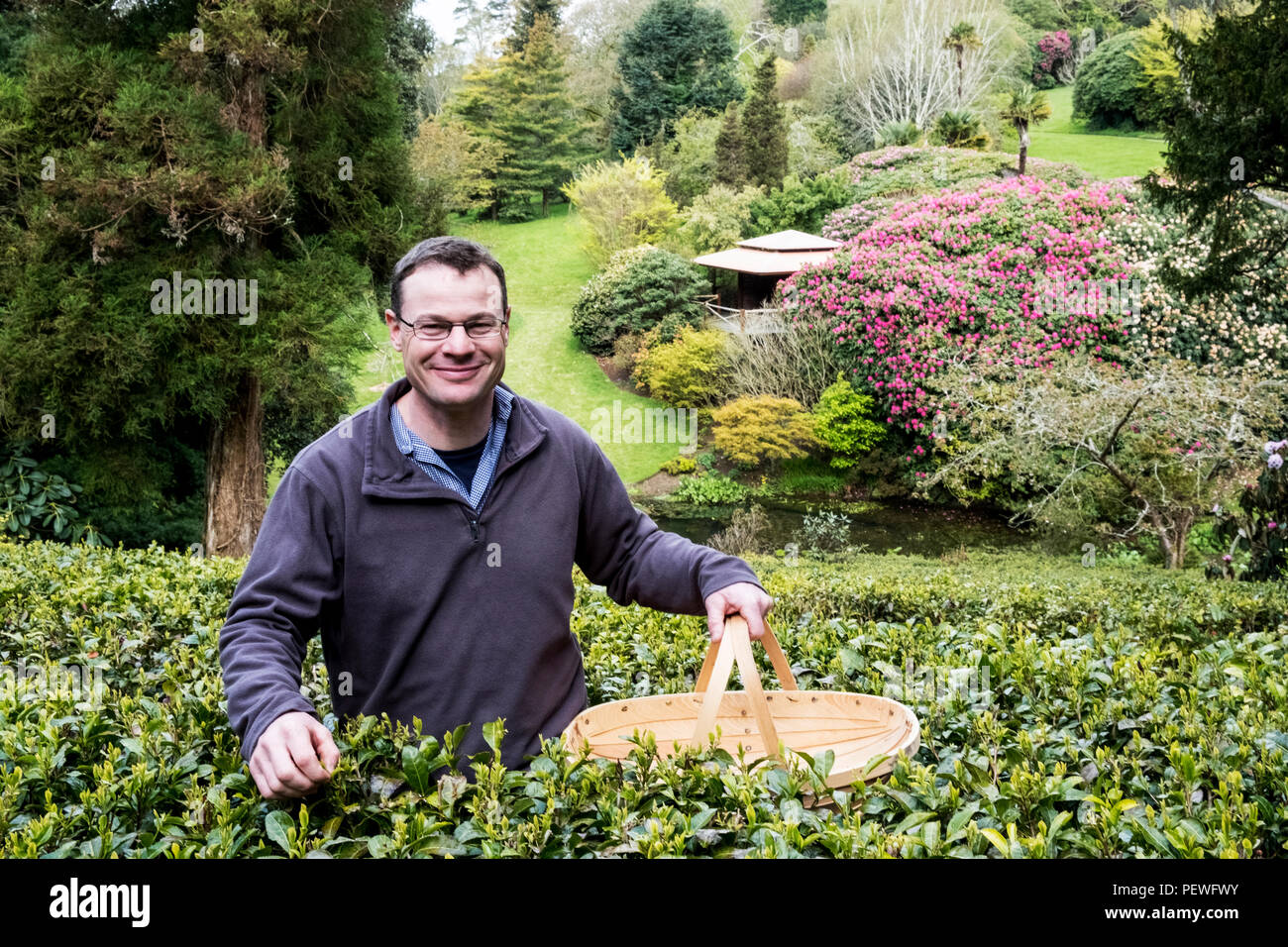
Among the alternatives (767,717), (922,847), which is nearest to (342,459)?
(767,717)

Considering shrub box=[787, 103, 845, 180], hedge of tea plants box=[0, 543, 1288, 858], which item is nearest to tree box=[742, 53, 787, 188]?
shrub box=[787, 103, 845, 180]

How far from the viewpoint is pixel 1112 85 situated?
3080 centimetres

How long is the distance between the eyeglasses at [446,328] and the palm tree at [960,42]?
26664 millimetres

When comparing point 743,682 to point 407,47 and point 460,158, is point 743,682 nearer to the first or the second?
point 407,47

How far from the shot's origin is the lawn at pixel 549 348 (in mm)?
17917

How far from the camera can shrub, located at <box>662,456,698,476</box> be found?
16.6 metres

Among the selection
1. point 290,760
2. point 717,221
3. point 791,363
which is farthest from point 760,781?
point 717,221

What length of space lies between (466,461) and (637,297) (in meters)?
18.5

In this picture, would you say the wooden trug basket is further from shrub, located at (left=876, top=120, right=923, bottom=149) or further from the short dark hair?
shrub, located at (left=876, top=120, right=923, bottom=149)

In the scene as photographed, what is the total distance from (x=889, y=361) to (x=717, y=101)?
16.7 metres

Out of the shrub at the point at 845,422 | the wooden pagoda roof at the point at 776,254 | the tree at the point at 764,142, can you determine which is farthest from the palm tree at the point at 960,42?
the shrub at the point at 845,422

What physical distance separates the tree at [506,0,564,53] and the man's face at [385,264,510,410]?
102 ft

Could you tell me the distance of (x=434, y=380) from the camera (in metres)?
2.03
